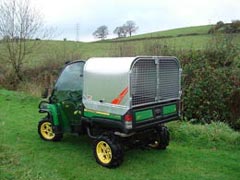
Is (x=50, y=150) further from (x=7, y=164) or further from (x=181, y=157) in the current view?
(x=181, y=157)

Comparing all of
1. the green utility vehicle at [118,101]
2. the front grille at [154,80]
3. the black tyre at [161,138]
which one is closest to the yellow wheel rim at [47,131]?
the green utility vehicle at [118,101]

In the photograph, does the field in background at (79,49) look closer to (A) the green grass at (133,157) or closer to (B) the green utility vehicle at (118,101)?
(A) the green grass at (133,157)

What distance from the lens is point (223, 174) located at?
5516 mm

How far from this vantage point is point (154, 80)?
550 centimetres

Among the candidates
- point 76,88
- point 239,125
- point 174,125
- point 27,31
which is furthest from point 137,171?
point 27,31

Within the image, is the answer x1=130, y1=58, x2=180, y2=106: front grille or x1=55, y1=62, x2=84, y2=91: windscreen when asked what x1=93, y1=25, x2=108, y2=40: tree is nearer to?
x1=55, y1=62, x2=84, y2=91: windscreen

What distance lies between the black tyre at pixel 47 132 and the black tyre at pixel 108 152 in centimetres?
162

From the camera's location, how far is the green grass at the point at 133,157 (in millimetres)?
5376

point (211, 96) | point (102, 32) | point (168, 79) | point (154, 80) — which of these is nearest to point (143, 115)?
point (154, 80)

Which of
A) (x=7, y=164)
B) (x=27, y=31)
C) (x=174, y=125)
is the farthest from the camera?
(x=27, y=31)

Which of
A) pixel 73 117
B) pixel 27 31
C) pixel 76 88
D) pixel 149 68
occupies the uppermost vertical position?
pixel 27 31

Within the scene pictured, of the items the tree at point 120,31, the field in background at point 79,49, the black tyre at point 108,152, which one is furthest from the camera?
the tree at point 120,31

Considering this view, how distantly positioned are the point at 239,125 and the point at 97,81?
17.2 ft

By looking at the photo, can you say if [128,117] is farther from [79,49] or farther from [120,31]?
[120,31]
